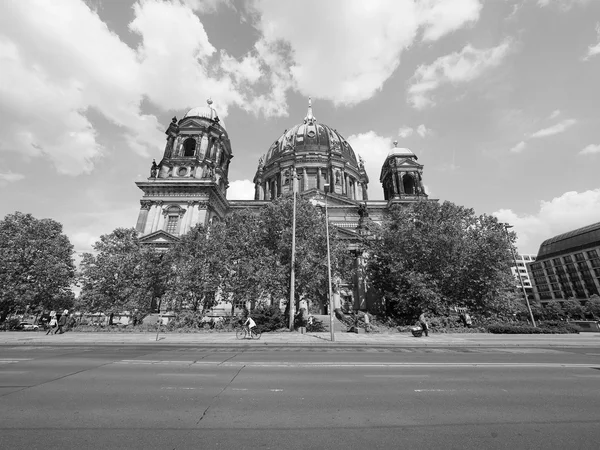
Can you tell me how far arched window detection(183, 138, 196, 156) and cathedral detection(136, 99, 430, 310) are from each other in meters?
0.16

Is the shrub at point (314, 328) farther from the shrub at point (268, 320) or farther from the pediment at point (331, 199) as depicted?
the pediment at point (331, 199)

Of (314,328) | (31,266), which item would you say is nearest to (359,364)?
(314,328)

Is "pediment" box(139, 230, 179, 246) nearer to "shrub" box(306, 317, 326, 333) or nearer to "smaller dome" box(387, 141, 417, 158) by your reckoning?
"shrub" box(306, 317, 326, 333)

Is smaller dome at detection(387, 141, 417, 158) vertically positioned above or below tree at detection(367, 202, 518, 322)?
above

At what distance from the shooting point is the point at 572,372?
354 inches

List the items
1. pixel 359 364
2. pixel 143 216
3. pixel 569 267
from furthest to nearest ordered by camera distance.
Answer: pixel 569 267
pixel 143 216
pixel 359 364

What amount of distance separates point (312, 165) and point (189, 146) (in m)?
23.6

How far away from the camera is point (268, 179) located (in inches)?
2491

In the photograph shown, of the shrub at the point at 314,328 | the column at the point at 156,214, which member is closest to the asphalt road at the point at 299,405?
the shrub at the point at 314,328

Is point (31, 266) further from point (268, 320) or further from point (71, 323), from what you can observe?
point (268, 320)

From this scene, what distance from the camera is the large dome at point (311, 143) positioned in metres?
61.8

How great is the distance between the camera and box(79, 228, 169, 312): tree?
85.8 ft

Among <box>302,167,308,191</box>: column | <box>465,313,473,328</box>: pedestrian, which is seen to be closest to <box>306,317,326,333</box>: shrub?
<box>465,313,473,328</box>: pedestrian

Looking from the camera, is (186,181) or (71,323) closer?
(71,323)
